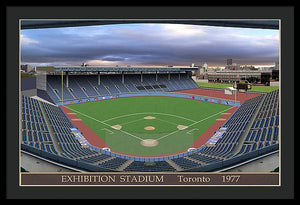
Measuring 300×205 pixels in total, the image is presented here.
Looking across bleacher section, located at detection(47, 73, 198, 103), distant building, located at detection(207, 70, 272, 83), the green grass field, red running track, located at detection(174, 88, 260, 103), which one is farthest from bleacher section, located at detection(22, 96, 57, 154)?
red running track, located at detection(174, 88, 260, 103)

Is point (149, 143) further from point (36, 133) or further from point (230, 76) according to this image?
point (230, 76)

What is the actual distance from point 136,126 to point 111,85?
27.5 meters

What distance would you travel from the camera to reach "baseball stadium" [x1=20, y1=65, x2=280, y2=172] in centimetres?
1062

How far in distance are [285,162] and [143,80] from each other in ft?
159

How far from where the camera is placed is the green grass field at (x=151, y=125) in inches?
609

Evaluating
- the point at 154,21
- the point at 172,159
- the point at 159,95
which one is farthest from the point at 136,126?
the point at 159,95

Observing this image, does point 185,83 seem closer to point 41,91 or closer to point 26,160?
point 41,91

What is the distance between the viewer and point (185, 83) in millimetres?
60906

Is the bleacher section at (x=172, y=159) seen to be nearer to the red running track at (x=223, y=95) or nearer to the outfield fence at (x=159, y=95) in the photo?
the outfield fence at (x=159, y=95)

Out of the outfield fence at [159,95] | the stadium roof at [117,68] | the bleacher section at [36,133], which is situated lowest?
the bleacher section at [36,133]

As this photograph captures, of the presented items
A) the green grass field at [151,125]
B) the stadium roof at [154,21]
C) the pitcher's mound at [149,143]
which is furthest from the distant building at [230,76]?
the stadium roof at [154,21]

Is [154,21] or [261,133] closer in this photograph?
[154,21]

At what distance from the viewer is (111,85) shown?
48.5 m

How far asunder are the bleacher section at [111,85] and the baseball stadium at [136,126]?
20 centimetres
